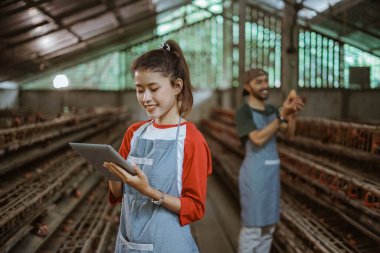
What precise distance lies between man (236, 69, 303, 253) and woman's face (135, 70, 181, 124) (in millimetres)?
1462

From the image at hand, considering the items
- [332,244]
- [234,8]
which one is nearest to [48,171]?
[332,244]

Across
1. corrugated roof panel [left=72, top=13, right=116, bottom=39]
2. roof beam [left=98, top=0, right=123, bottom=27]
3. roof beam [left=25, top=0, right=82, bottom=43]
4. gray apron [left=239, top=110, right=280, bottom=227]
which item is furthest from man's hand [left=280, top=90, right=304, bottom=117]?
corrugated roof panel [left=72, top=13, right=116, bottom=39]

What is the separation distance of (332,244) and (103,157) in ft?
6.58

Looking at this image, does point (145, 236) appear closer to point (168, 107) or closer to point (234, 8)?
point (168, 107)

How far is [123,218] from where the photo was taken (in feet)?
4.79

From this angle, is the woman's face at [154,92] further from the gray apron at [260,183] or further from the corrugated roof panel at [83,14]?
the corrugated roof panel at [83,14]

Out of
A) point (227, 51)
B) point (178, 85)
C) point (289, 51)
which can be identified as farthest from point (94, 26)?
point (178, 85)

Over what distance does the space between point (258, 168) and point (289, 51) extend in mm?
2578

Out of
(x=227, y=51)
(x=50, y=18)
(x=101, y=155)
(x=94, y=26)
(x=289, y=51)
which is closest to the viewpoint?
(x=101, y=155)

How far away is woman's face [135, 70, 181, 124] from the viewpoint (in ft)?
4.44

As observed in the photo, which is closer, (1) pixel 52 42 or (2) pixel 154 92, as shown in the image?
(2) pixel 154 92

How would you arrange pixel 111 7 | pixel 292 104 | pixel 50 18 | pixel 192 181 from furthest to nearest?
pixel 111 7
pixel 50 18
pixel 292 104
pixel 192 181

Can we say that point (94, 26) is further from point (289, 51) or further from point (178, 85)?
point (178, 85)

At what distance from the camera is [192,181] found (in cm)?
136
